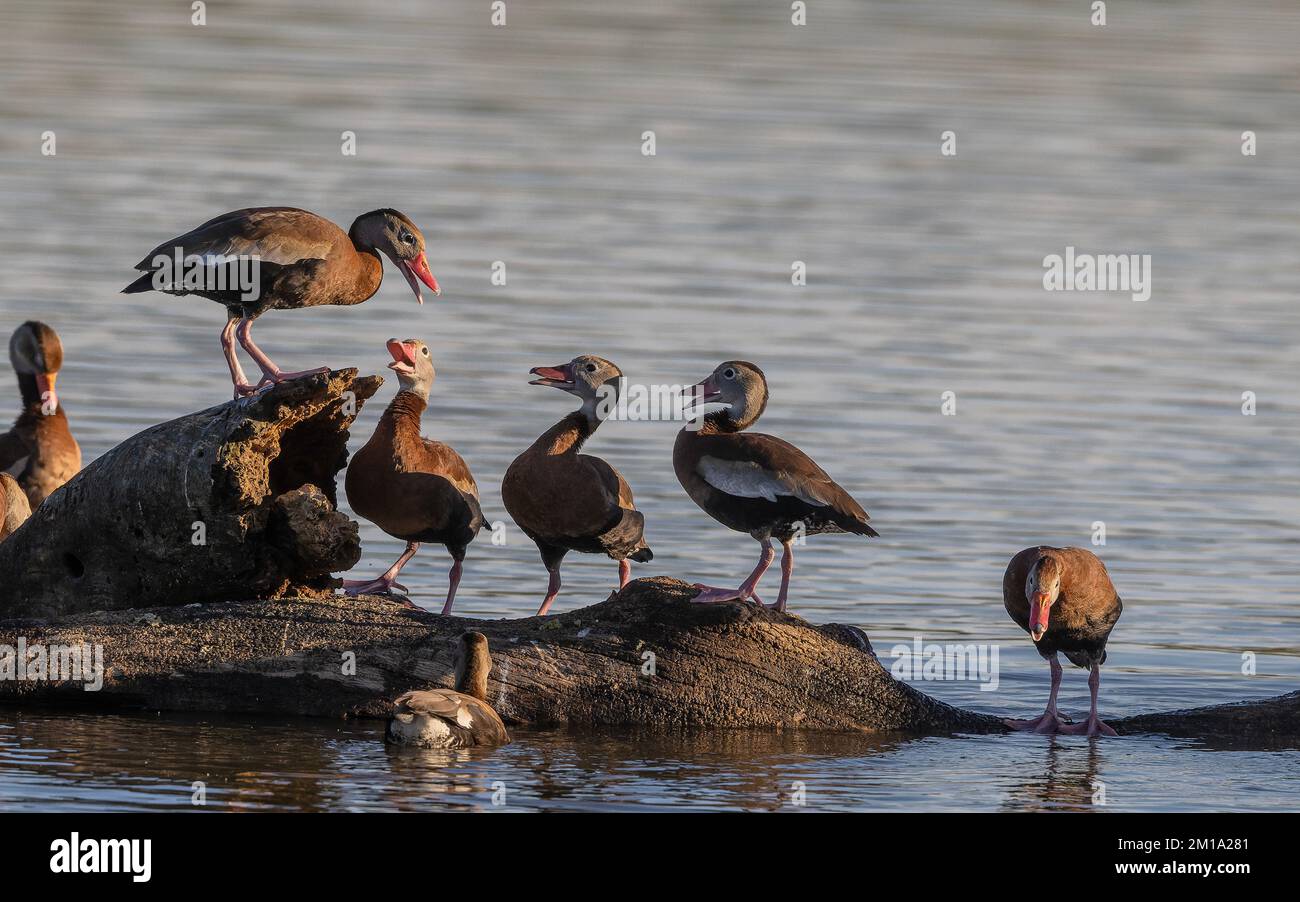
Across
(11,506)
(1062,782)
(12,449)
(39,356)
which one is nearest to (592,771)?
(1062,782)

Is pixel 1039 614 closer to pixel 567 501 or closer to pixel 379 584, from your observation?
pixel 567 501

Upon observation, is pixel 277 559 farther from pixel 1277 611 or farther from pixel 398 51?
pixel 398 51

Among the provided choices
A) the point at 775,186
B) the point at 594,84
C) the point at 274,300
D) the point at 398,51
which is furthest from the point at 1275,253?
the point at 274,300

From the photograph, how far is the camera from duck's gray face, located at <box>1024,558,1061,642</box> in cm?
1207

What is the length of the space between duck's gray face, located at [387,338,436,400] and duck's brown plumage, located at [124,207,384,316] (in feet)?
2.19

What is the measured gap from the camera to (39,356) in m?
16.3

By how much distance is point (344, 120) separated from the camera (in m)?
29.2

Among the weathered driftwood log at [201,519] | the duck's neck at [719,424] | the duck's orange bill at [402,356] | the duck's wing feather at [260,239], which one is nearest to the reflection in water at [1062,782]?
the duck's neck at [719,424]

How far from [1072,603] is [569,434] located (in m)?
3.06

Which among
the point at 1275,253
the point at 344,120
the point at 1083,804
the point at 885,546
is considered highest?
the point at 344,120

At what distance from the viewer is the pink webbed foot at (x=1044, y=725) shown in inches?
484

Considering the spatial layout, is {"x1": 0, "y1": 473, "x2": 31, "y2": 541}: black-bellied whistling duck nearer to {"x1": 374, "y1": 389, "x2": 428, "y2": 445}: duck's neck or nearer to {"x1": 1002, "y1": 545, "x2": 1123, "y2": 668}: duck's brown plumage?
{"x1": 374, "y1": 389, "x2": 428, "y2": 445}: duck's neck

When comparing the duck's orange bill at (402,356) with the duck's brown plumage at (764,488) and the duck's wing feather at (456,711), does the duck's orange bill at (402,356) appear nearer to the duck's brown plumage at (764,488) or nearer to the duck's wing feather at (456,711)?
the duck's brown plumage at (764,488)

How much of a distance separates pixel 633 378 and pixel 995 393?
3870mm
